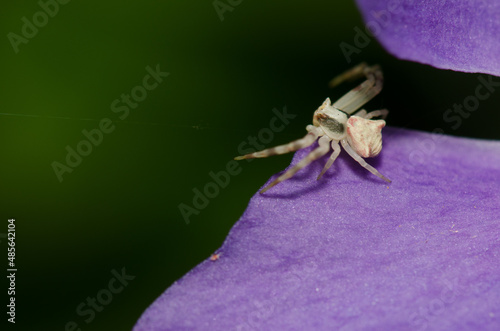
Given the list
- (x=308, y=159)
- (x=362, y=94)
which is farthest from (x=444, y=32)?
(x=308, y=159)

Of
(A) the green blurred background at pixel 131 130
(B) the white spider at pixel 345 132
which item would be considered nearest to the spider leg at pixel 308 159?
(B) the white spider at pixel 345 132

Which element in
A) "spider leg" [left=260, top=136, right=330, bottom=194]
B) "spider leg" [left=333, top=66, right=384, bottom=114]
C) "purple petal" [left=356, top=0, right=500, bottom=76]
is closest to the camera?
"spider leg" [left=260, top=136, right=330, bottom=194]

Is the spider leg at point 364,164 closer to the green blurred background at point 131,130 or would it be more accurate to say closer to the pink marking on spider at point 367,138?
the pink marking on spider at point 367,138

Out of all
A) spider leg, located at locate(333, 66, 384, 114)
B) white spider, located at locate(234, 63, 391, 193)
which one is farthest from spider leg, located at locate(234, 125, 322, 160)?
spider leg, located at locate(333, 66, 384, 114)

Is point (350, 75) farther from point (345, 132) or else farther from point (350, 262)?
point (350, 262)

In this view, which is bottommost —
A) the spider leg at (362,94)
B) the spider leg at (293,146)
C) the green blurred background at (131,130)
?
the spider leg at (362,94)

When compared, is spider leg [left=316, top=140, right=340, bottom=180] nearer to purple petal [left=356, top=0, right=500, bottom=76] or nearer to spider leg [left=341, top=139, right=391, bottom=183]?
spider leg [left=341, top=139, right=391, bottom=183]
